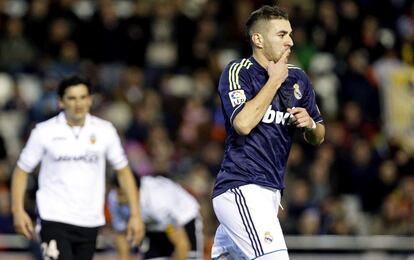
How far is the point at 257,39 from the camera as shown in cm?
755

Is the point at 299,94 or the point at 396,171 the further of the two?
the point at 396,171

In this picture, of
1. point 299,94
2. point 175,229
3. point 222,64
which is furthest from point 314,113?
point 222,64

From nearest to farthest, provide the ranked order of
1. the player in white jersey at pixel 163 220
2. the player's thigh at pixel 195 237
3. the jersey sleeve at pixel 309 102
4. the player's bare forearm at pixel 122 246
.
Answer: the jersey sleeve at pixel 309 102 < the player in white jersey at pixel 163 220 < the player's bare forearm at pixel 122 246 < the player's thigh at pixel 195 237

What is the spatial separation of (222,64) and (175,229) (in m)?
6.34

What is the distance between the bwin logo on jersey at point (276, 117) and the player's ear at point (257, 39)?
409 mm

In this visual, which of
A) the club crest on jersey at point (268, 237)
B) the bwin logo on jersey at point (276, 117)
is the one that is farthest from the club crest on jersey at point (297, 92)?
the club crest on jersey at point (268, 237)

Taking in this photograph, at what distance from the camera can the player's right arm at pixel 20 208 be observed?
352 inches

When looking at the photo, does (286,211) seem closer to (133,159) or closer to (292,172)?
(292,172)

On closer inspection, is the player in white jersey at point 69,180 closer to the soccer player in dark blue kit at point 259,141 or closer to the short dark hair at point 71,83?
the short dark hair at point 71,83

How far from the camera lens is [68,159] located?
9117mm

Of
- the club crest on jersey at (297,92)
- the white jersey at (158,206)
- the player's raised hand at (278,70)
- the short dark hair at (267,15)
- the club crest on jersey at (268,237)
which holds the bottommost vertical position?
the white jersey at (158,206)

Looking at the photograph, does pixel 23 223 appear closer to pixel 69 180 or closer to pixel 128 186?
pixel 69 180

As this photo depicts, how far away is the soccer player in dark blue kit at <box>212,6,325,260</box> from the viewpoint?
7309 mm

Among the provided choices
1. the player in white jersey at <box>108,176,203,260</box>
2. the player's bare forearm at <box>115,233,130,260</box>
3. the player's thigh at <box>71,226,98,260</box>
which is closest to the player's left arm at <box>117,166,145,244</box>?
the player's thigh at <box>71,226,98,260</box>
